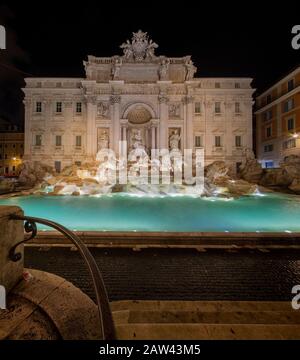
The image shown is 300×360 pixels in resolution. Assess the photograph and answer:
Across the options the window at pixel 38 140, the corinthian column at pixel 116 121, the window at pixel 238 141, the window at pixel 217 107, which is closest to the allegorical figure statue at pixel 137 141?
the corinthian column at pixel 116 121

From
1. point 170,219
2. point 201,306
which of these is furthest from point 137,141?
point 201,306

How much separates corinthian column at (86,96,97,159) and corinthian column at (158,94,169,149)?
340 inches

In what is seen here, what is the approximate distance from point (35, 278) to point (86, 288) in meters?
1.01

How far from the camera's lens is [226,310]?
209 centimetres

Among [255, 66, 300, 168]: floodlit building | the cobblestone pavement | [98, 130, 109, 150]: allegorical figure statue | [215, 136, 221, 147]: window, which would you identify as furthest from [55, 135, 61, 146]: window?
[255, 66, 300, 168]: floodlit building

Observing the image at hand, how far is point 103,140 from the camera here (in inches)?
956

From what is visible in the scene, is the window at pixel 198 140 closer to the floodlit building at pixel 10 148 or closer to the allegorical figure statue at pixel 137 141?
the allegorical figure statue at pixel 137 141

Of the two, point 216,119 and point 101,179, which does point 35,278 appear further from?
point 216,119

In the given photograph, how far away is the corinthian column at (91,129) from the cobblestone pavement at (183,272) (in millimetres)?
21868

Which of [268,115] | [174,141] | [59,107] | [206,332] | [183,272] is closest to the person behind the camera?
[206,332]

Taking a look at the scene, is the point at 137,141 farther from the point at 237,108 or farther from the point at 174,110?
the point at 237,108

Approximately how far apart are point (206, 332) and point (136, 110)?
26325 mm

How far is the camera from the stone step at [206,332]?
1.62 metres
